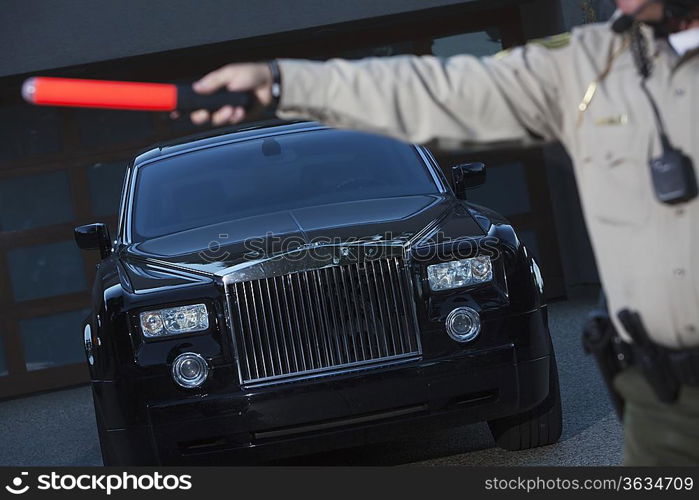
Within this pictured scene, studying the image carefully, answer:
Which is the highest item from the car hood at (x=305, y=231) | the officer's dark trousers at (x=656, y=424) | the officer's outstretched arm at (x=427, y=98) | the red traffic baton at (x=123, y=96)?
the red traffic baton at (x=123, y=96)

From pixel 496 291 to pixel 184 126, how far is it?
23.7ft

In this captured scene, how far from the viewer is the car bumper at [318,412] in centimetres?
561

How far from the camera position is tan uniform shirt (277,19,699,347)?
103 inches

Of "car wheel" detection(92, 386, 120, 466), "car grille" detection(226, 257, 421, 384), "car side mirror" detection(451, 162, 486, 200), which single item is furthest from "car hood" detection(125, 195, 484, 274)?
"car wheel" detection(92, 386, 120, 466)

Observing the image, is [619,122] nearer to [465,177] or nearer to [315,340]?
[315,340]

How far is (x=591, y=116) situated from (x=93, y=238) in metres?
4.86

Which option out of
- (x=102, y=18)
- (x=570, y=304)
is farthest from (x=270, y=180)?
(x=570, y=304)

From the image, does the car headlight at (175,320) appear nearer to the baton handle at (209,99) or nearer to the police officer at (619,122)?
the police officer at (619,122)

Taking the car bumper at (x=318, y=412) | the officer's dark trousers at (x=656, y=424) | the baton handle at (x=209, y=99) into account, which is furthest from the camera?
the car bumper at (x=318, y=412)

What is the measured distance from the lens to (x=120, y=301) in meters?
5.77

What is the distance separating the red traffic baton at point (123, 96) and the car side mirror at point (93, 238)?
472 cm

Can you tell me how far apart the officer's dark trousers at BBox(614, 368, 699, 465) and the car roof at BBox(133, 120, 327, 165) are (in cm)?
477

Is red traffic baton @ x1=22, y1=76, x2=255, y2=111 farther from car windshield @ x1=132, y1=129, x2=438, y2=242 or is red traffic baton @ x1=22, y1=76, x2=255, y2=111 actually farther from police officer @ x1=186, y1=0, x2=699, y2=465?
car windshield @ x1=132, y1=129, x2=438, y2=242

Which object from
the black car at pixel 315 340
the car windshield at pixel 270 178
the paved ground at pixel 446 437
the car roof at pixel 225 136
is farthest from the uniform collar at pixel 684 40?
the car roof at pixel 225 136
